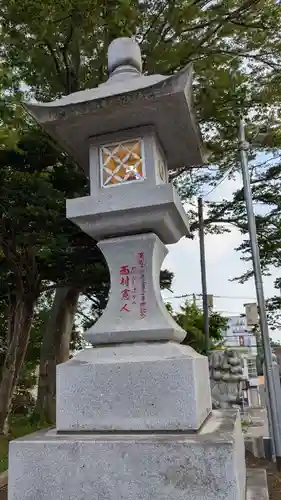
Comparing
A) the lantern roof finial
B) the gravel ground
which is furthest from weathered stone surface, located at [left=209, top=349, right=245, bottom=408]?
the lantern roof finial

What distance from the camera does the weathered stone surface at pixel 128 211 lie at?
2.88m

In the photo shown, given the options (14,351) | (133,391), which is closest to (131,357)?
(133,391)

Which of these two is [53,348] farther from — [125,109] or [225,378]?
[125,109]

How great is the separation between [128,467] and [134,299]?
3.51ft

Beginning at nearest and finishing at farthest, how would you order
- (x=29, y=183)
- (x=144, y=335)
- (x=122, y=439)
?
(x=122, y=439) < (x=144, y=335) < (x=29, y=183)

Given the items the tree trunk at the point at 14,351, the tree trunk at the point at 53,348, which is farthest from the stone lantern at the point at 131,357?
the tree trunk at the point at 53,348

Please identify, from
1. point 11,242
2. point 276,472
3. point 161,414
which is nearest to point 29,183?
point 11,242

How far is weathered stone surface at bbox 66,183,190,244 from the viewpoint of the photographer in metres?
2.88

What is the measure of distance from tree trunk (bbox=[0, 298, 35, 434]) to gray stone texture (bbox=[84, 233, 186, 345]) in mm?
5736

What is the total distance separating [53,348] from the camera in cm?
962

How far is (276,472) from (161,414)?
4.42m

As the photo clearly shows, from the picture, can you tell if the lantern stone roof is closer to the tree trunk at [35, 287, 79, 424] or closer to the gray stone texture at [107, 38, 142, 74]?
the gray stone texture at [107, 38, 142, 74]

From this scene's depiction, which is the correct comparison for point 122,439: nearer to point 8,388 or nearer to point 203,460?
point 203,460

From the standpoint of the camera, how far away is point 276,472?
19.1 feet
